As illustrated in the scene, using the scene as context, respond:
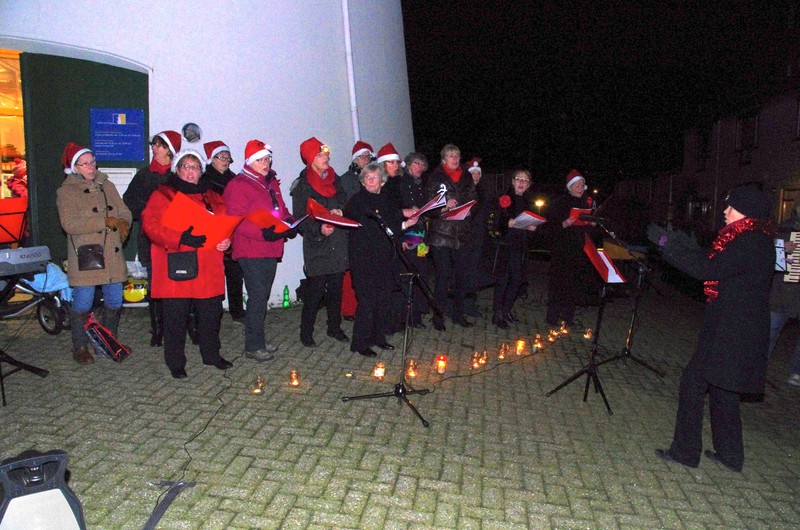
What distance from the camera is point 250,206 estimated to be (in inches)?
225

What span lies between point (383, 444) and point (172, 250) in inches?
106

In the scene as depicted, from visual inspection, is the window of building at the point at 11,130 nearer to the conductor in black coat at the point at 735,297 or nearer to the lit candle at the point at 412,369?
the lit candle at the point at 412,369

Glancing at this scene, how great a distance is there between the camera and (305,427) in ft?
15.1

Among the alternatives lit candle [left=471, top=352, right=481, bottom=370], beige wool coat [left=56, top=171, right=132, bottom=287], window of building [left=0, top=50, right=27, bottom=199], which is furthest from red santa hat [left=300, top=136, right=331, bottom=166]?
window of building [left=0, top=50, right=27, bottom=199]

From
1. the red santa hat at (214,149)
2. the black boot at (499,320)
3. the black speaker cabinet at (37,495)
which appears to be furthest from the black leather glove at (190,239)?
the black boot at (499,320)

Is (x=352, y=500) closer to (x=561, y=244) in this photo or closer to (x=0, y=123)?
(x=561, y=244)

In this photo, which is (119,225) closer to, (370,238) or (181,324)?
(181,324)

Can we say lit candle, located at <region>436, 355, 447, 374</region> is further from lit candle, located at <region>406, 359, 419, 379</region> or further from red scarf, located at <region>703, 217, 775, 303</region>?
red scarf, located at <region>703, 217, 775, 303</region>

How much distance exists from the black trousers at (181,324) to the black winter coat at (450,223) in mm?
3026

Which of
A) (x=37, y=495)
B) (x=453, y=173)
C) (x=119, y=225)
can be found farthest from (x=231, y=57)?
(x=37, y=495)

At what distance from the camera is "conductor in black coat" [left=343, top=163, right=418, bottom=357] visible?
233 inches

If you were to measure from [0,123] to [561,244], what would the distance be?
Result: 32.9 feet

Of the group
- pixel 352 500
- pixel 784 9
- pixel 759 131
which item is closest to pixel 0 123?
pixel 352 500

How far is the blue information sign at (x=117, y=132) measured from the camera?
26.2 ft
